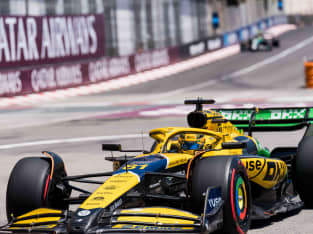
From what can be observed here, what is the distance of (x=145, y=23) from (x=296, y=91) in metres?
Answer: 18.1

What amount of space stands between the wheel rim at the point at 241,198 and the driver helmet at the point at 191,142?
46.2 inches

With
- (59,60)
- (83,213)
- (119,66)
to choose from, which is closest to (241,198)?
(83,213)

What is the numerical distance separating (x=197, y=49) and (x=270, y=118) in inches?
1430

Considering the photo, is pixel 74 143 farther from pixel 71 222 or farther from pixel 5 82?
pixel 5 82

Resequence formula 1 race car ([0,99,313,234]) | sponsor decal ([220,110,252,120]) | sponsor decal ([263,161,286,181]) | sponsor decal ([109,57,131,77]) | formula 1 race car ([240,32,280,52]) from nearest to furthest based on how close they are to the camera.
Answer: formula 1 race car ([0,99,313,234]) → sponsor decal ([263,161,286,181]) → sponsor decal ([220,110,252,120]) → sponsor decal ([109,57,131,77]) → formula 1 race car ([240,32,280,52])

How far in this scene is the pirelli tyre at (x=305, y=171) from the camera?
26.6ft

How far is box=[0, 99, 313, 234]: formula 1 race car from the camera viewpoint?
6.27 m

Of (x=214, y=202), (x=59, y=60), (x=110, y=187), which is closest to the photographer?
(x=214, y=202)

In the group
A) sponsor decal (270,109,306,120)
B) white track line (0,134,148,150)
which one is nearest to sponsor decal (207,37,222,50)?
white track line (0,134,148,150)

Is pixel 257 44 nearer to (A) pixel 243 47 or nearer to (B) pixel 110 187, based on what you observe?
(A) pixel 243 47

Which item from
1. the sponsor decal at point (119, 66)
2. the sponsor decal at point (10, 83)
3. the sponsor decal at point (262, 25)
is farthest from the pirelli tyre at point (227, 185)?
the sponsor decal at point (262, 25)

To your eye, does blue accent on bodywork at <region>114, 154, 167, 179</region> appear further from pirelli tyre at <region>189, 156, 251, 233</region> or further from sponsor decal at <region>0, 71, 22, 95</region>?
sponsor decal at <region>0, 71, 22, 95</region>

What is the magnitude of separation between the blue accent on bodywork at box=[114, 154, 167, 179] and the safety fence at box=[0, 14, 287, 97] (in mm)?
22544

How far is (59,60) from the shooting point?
34.1 meters
